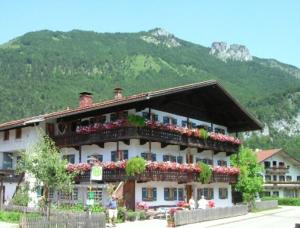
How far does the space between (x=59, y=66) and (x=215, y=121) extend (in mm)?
105054

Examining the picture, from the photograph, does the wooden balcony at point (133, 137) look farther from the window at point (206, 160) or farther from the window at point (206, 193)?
the window at point (206, 193)

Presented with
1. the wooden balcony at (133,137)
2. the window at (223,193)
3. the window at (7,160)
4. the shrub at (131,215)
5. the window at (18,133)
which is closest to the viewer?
the shrub at (131,215)

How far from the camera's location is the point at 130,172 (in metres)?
33.5

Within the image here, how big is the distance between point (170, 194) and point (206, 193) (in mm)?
5947

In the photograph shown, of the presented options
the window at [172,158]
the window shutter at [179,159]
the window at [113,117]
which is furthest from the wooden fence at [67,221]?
the window shutter at [179,159]

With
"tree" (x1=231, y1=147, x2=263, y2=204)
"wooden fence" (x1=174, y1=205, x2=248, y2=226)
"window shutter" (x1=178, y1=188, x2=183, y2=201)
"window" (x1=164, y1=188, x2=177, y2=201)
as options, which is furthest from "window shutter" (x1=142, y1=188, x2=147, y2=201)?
"tree" (x1=231, y1=147, x2=263, y2=204)

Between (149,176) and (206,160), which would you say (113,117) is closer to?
(149,176)

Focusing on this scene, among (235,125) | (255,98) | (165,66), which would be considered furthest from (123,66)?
(235,125)

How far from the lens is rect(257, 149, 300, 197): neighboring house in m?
77.8

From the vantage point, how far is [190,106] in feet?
140

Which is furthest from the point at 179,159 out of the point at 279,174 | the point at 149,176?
the point at 279,174

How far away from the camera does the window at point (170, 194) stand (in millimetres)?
38781

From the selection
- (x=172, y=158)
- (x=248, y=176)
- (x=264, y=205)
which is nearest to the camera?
(x=172, y=158)

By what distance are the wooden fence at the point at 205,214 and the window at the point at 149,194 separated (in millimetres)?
4672
